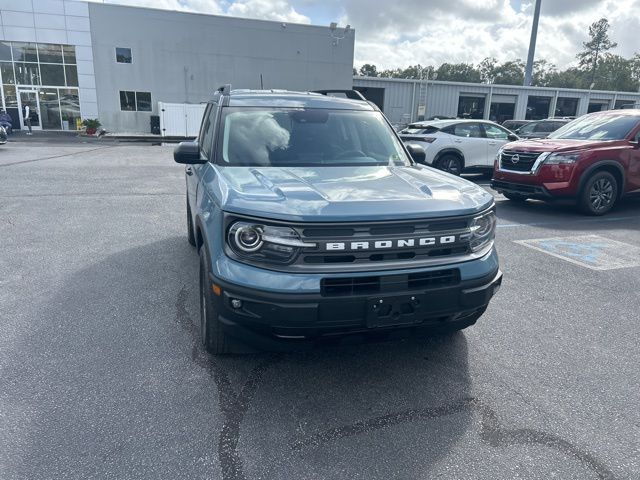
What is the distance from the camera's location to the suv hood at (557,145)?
26.5 ft

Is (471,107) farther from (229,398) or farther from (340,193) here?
(229,398)

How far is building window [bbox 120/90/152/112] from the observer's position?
100ft

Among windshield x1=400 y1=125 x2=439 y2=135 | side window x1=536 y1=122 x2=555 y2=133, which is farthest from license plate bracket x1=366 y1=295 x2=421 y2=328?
side window x1=536 y1=122 x2=555 y2=133

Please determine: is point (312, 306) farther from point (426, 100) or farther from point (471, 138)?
point (426, 100)

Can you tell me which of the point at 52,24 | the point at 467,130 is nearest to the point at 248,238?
the point at 467,130

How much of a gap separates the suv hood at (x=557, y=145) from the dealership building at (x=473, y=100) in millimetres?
22430

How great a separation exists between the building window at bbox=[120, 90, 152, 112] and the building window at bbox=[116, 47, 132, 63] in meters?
1.93

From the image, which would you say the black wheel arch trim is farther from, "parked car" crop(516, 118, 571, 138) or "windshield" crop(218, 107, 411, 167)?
"parked car" crop(516, 118, 571, 138)

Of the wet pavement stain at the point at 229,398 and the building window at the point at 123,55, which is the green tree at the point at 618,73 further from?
the wet pavement stain at the point at 229,398

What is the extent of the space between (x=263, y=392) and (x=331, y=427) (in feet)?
1.74

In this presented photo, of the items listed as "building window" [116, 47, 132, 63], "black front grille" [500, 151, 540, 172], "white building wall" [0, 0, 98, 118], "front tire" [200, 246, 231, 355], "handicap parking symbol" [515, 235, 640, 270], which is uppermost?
"white building wall" [0, 0, 98, 118]

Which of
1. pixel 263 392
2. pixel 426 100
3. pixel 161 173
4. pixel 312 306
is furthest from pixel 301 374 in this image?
pixel 426 100

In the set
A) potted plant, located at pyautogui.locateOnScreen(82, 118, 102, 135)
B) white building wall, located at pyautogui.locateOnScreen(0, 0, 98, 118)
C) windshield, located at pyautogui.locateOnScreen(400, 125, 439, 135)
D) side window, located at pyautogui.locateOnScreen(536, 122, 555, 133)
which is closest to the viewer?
windshield, located at pyautogui.locateOnScreen(400, 125, 439, 135)

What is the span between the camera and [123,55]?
98.4ft
